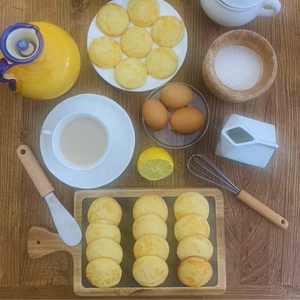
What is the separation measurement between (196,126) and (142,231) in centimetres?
27

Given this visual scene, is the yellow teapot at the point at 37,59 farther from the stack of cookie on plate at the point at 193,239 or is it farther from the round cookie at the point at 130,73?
the stack of cookie on plate at the point at 193,239

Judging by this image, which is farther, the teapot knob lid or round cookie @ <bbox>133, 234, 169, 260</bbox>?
round cookie @ <bbox>133, 234, 169, 260</bbox>

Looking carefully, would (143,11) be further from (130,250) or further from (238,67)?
(130,250)

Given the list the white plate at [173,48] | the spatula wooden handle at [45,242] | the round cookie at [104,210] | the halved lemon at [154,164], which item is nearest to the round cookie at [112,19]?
the white plate at [173,48]

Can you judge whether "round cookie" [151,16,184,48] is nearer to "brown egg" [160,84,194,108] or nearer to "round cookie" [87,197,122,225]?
"brown egg" [160,84,194,108]

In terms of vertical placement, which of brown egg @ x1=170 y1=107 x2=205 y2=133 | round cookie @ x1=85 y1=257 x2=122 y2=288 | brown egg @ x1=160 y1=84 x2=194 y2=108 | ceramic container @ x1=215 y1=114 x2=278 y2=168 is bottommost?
round cookie @ x1=85 y1=257 x2=122 y2=288

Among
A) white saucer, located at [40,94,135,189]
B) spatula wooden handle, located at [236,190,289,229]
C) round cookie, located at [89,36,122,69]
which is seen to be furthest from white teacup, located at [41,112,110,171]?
spatula wooden handle, located at [236,190,289,229]

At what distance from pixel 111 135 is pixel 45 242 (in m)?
0.31

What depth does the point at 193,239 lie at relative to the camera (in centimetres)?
78

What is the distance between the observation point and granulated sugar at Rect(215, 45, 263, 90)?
0.76 meters

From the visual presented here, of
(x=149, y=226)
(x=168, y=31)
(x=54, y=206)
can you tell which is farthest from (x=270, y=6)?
(x=54, y=206)

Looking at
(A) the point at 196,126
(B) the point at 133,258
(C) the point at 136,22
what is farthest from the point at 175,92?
(B) the point at 133,258

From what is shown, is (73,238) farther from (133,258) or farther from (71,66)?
(71,66)

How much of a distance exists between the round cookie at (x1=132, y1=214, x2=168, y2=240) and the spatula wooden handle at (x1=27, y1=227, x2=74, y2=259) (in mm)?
169
